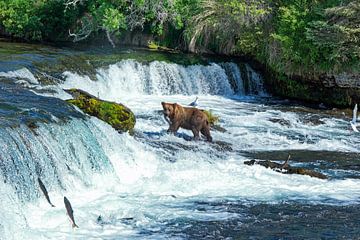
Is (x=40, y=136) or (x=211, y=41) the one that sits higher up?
(x=211, y=41)

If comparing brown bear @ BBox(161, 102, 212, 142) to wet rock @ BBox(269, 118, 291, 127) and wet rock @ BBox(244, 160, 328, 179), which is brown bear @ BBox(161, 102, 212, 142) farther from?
wet rock @ BBox(269, 118, 291, 127)

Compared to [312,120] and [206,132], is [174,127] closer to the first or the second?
[206,132]

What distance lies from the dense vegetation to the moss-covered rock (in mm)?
7632

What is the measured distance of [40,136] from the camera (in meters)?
11.2

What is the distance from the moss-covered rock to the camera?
1379 centimetres

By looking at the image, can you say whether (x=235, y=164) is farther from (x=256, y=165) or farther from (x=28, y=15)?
(x=28, y=15)

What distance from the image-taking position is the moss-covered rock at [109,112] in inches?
543

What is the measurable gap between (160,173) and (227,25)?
12.4 metres

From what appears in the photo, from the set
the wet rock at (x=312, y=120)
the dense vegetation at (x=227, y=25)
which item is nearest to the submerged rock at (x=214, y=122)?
the wet rock at (x=312, y=120)

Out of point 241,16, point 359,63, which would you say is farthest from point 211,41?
point 359,63

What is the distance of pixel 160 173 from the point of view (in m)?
12.1

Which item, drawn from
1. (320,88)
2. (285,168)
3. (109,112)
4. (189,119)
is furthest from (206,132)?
(320,88)

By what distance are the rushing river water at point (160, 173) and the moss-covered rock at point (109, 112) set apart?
407 millimetres

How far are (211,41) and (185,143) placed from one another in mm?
11247
